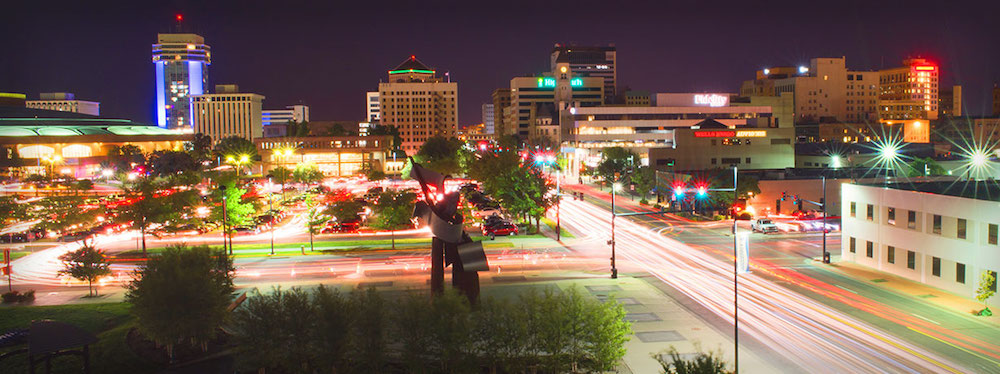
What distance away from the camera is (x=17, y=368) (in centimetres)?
2758

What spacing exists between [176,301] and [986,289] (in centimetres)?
3788

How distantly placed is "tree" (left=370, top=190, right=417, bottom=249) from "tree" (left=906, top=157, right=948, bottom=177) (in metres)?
64.0

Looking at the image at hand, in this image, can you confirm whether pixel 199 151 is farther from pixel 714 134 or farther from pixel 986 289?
pixel 986 289

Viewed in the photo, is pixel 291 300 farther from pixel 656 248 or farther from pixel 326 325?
pixel 656 248

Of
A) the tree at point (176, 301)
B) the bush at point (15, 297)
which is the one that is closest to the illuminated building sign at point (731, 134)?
the bush at point (15, 297)

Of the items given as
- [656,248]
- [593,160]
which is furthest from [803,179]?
[593,160]

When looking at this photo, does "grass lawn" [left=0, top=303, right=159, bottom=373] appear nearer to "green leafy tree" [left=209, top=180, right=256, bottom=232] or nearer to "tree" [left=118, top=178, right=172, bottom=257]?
"tree" [left=118, top=178, right=172, bottom=257]

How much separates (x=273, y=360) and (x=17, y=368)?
12.2 meters

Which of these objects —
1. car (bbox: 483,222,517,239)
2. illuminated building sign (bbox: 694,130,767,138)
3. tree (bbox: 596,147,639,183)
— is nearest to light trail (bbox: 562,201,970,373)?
car (bbox: 483,222,517,239)

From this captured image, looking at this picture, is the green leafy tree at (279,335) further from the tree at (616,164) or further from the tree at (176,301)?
the tree at (616,164)

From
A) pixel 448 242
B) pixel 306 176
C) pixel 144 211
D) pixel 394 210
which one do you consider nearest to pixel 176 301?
pixel 448 242

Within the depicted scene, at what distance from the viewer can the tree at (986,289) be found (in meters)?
34.8

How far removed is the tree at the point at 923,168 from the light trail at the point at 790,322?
51.0m

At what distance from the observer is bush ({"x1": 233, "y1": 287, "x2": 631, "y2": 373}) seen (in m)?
23.1
